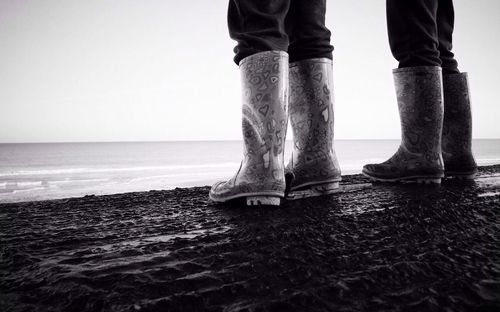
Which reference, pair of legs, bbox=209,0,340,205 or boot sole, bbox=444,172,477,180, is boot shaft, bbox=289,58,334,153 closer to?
pair of legs, bbox=209,0,340,205

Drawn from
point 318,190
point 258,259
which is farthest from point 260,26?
point 258,259

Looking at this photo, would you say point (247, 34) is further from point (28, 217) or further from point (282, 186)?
point (28, 217)

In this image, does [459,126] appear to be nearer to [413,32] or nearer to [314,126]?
[413,32]

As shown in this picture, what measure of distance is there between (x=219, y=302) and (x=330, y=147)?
1.14 metres

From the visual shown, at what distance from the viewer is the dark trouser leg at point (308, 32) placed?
4.80 ft

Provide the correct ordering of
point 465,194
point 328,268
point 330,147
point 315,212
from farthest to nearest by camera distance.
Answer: point 330,147
point 465,194
point 315,212
point 328,268

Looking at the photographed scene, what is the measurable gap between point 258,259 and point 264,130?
664mm

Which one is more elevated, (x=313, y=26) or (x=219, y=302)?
(x=313, y=26)

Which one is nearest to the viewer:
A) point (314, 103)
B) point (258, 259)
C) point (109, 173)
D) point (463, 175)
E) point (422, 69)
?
point (258, 259)

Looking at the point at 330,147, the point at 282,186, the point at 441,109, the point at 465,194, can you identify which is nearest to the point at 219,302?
the point at 282,186

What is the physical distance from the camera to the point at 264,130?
47.7 inches

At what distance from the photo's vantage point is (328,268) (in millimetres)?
575

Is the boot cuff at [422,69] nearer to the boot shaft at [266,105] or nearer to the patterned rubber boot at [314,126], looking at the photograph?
the patterned rubber boot at [314,126]

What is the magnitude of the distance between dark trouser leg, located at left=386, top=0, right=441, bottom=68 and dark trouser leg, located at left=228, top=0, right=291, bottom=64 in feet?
2.93
